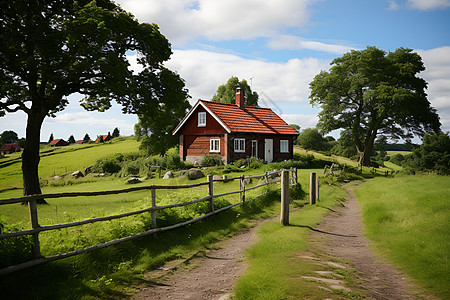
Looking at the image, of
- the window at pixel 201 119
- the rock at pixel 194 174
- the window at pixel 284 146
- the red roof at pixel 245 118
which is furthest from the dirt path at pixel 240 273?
the window at pixel 284 146

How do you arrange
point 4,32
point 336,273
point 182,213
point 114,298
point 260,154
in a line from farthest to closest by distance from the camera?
1. point 260,154
2. point 4,32
3. point 182,213
4. point 336,273
5. point 114,298

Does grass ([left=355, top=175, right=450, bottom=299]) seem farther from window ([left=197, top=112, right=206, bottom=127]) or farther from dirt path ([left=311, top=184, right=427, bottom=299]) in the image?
window ([left=197, top=112, right=206, bottom=127])

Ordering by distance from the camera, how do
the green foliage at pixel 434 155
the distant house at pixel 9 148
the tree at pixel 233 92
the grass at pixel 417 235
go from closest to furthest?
the grass at pixel 417 235 < the green foliage at pixel 434 155 < the tree at pixel 233 92 < the distant house at pixel 9 148

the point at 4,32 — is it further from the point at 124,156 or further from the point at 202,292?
the point at 124,156

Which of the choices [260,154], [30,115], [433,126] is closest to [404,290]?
[30,115]

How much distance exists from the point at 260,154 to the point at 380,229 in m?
23.6

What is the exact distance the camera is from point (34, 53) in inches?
651

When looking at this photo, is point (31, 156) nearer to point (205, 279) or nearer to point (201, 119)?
point (205, 279)

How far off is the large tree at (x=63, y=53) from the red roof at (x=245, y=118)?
13.1m

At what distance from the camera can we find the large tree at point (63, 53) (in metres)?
15.0

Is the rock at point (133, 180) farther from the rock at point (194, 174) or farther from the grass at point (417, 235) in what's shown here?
the grass at point (417, 235)

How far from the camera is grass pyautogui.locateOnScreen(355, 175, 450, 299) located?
6.24 metres

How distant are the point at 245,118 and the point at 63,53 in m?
21.4

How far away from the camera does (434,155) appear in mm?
25906
